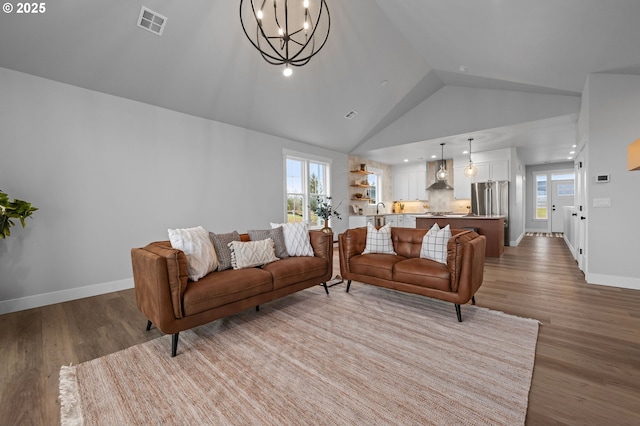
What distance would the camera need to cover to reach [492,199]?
735 centimetres

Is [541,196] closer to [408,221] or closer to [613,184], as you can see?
[408,221]

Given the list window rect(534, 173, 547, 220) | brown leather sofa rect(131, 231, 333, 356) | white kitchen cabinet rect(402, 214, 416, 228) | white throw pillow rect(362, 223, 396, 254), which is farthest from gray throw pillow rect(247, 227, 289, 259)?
window rect(534, 173, 547, 220)

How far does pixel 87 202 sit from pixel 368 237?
3711 mm

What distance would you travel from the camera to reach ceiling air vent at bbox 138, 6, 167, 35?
2865 mm

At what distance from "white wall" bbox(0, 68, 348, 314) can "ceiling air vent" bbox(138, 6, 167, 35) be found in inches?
48.7

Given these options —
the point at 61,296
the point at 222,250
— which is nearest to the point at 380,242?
the point at 222,250

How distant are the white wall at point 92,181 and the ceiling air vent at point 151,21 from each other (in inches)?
48.7

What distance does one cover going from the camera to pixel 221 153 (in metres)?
4.85

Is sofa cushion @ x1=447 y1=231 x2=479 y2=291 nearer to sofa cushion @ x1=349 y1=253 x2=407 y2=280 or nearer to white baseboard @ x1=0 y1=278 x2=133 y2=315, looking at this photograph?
sofa cushion @ x1=349 y1=253 x2=407 y2=280

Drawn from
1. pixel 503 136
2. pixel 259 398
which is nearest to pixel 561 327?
pixel 259 398

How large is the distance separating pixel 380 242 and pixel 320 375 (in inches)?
79.7

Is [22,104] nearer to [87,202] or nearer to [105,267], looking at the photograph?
[87,202]

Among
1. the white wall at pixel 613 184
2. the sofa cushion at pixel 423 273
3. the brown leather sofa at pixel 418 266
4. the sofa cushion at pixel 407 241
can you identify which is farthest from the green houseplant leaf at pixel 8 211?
the white wall at pixel 613 184

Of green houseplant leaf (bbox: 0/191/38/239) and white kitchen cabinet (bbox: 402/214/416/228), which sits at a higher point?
green houseplant leaf (bbox: 0/191/38/239)
